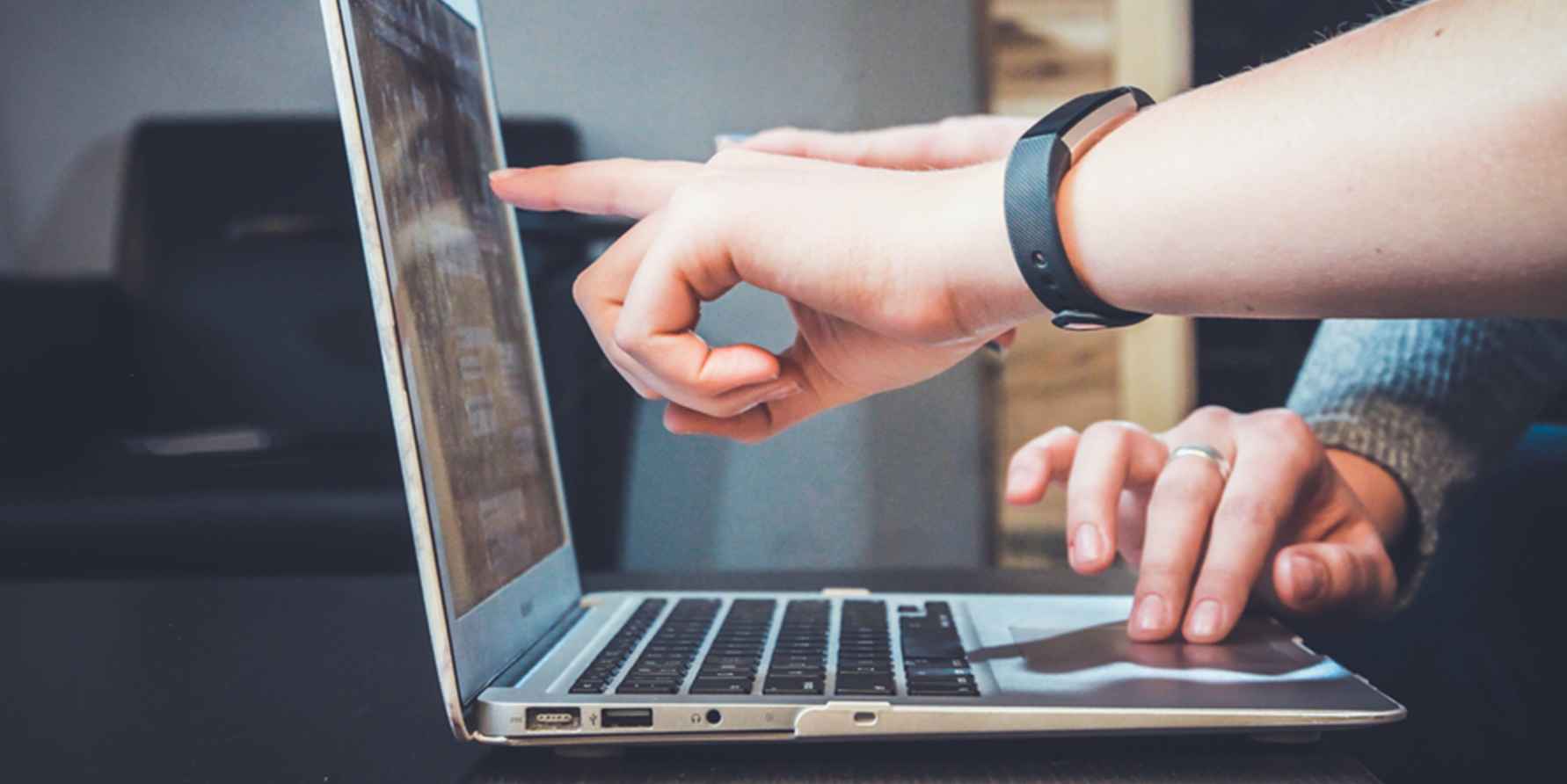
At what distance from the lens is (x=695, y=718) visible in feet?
1.24

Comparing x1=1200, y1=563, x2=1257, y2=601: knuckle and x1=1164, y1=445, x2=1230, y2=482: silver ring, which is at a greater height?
x1=1164, y1=445, x2=1230, y2=482: silver ring

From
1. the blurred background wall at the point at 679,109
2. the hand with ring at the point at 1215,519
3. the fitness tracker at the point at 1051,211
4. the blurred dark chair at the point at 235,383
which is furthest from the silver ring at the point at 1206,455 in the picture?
the blurred dark chair at the point at 235,383

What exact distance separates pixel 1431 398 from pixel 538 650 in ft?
2.16

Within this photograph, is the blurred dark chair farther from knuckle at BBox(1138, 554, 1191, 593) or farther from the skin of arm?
knuckle at BBox(1138, 554, 1191, 593)

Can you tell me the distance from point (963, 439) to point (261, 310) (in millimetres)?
1163

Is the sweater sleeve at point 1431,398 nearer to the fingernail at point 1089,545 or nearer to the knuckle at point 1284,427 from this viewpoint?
the knuckle at point 1284,427

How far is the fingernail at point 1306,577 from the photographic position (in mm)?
520

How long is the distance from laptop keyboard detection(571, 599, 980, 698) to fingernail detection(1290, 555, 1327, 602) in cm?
19

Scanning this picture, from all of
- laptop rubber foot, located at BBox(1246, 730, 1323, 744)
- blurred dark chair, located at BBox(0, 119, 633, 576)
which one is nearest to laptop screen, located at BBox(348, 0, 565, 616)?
laptop rubber foot, located at BBox(1246, 730, 1323, 744)

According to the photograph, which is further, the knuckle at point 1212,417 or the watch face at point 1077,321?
the knuckle at point 1212,417

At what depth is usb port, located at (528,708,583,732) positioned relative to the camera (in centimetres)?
38

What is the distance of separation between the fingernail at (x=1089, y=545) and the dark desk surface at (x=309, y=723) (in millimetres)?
102

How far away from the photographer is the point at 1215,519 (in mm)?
513

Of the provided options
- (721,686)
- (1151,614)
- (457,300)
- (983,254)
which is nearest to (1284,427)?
(1151,614)
